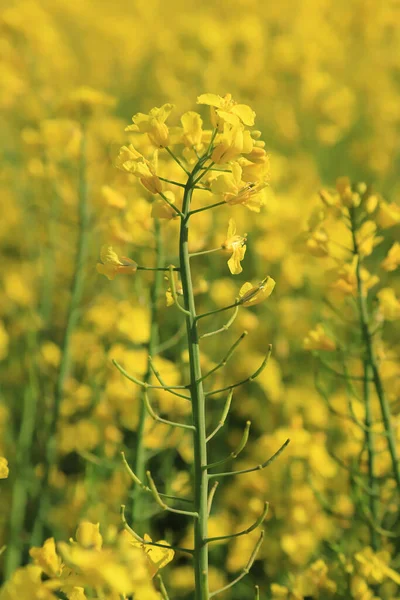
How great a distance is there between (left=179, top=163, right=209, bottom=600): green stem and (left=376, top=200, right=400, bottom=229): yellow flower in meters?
0.71

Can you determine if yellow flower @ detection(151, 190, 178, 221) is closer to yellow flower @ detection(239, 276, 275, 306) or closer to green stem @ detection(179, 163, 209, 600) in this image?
green stem @ detection(179, 163, 209, 600)

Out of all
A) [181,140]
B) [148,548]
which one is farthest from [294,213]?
[148,548]

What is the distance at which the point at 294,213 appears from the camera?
3.35 meters

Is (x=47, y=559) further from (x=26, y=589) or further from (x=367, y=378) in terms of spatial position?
(x=367, y=378)

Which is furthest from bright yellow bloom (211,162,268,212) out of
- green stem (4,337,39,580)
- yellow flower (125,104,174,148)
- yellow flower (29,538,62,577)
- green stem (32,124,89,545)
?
green stem (4,337,39,580)

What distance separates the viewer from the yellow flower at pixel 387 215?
1.87 metres

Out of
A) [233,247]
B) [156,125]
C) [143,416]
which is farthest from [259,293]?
[143,416]

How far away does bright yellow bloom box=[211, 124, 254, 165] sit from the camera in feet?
4.31

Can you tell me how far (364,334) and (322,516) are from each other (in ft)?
3.40

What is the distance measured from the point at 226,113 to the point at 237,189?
5.4 inches

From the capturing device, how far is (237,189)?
1.35 meters

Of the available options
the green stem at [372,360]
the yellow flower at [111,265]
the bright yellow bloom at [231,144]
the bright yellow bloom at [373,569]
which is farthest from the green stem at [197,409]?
the green stem at [372,360]

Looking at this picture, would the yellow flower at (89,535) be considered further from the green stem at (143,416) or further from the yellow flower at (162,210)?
the green stem at (143,416)

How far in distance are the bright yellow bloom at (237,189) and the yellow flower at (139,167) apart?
0.11m
